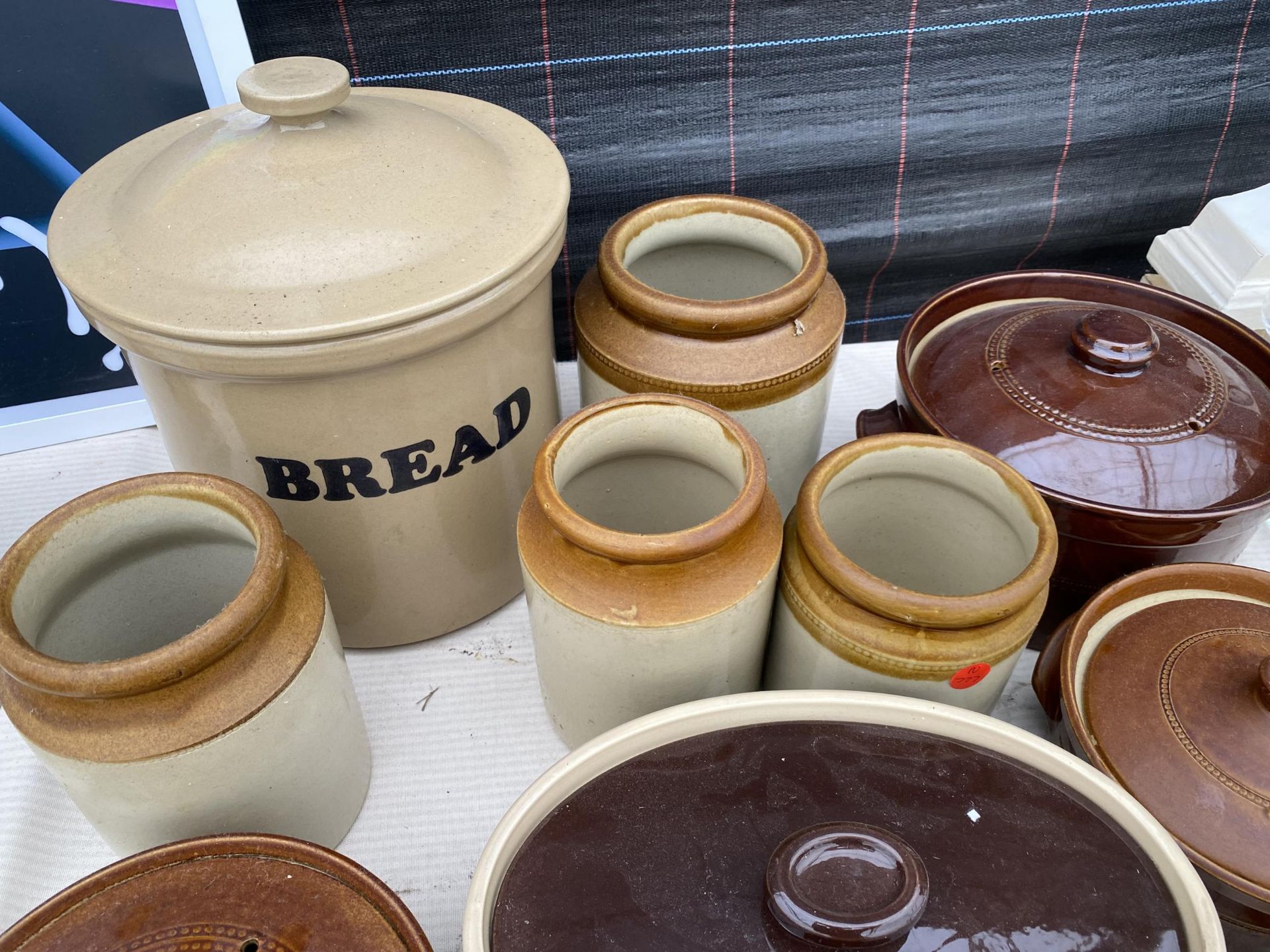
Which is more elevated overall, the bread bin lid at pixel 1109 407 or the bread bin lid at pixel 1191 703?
the bread bin lid at pixel 1109 407

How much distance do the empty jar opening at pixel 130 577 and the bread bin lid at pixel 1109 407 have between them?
2.05 ft

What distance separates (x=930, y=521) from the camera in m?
0.83

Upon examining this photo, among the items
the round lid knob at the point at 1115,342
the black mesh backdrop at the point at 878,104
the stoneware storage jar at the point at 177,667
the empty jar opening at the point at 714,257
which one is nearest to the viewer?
the stoneware storage jar at the point at 177,667

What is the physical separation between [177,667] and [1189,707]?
712mm

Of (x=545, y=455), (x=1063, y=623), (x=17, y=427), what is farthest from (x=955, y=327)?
(x=17, y=427)

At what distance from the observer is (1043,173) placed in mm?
1431

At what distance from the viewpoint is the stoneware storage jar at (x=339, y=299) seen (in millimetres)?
691

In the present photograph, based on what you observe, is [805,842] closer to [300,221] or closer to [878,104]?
[300,221]

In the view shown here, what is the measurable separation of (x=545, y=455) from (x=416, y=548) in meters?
0.21

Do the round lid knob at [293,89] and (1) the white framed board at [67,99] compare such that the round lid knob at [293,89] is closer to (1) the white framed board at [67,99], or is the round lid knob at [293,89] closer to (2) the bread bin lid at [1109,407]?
(1) the white framed board at [67,99]

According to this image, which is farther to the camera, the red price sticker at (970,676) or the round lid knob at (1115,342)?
the round lid knob at (1115,342)

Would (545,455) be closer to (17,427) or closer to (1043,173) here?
(17,427)

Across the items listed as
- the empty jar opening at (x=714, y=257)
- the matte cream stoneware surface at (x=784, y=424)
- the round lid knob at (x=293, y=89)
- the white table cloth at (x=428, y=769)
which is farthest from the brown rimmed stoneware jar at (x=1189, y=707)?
the round lid knob at (x=293, y=89)

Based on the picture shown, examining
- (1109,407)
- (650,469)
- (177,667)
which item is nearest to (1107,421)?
(1109,407)
